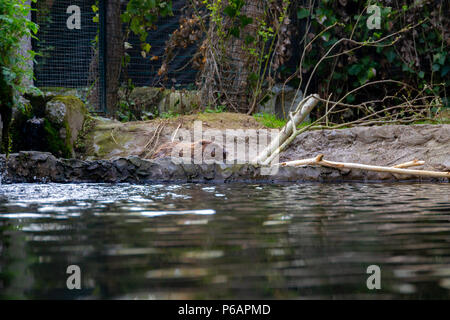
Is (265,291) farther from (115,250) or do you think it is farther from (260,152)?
(260,152)

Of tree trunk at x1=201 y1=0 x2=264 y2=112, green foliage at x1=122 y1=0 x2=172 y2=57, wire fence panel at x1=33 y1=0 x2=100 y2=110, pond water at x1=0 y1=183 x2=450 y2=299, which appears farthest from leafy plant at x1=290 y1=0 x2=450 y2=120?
pond water at x1=0 y1=183 x2=450 y2=299

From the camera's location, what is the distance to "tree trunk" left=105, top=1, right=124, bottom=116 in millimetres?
9906

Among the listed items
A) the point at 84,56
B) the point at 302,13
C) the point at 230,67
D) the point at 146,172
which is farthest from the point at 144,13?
the point at 146,172

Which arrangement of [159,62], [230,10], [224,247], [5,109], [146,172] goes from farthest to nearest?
1. [159,62]
2. [230,10]
3. [5,109]
4. [146,172]
5. [224,247]

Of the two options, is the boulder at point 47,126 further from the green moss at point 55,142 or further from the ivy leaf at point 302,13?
the ivy leaf at point 302,13

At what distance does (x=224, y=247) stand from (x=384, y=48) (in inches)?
370

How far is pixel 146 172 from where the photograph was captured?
5.61 metres

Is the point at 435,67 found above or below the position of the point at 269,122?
above

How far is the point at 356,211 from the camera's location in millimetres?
3105

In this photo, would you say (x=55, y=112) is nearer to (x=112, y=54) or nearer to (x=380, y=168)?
(x=112, y=54)

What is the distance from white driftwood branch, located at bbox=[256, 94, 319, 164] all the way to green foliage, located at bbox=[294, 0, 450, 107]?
2880mm
